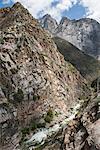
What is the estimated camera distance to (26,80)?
76188 millimetres

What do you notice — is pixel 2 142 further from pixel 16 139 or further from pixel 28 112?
pixel 28 112

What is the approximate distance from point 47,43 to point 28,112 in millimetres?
23502

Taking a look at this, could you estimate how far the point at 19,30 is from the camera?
83.4 metres

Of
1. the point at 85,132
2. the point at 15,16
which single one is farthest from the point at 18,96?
the point at 85,132

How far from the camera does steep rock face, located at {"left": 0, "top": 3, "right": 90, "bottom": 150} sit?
70625 millimetres

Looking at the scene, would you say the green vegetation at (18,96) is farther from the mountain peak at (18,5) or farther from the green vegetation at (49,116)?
the mountain peak at (18,5)

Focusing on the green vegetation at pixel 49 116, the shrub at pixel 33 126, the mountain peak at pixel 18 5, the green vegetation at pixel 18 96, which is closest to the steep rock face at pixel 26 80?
the green vegetation at pixel 18 96

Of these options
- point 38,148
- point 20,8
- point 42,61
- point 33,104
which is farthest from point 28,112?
point 20,8

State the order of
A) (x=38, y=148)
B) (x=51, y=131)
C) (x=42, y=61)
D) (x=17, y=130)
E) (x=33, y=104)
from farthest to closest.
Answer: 1. (x=42, y=61)
2. (x=33, y=104)
3. (x=17, y=130)
4. (x=51, y=131)
5. (x=38, y=148)

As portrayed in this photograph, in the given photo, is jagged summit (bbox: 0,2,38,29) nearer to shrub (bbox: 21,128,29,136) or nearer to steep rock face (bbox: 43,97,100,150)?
shrub (bbox: 21,128,29,136)

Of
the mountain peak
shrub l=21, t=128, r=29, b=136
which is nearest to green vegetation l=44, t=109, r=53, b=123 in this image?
shrub l=21, t=128, r=29, b=136

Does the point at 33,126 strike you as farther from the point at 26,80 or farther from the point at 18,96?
the point at 26,80

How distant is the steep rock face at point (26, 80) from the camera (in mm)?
70625

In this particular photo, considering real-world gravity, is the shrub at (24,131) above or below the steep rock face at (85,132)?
above
